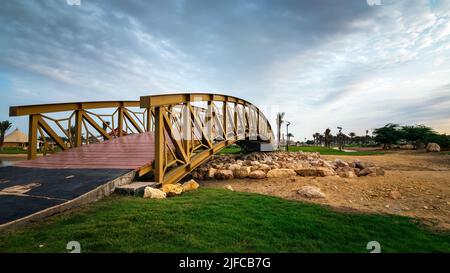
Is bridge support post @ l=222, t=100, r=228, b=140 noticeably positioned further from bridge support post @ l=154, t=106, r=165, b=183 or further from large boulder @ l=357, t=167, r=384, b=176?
large boulder @ l=357, t=167, r=384, b=176

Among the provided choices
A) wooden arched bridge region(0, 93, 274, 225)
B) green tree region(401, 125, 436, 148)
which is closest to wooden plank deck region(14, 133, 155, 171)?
wooden arched bridge region(0, 93, 274, 225)

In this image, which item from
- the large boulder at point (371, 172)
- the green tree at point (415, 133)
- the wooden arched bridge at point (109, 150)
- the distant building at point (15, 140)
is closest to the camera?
the wooden arched bridge at point (109, 150)

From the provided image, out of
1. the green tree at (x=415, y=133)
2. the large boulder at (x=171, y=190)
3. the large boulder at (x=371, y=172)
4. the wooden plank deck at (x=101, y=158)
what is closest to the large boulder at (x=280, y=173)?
the large boulder at (x=371, y=172)

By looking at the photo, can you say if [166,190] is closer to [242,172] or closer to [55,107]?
[242,172]

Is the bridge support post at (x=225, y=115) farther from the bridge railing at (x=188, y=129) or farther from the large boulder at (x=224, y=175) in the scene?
the large boulder at (x=224, y=175)

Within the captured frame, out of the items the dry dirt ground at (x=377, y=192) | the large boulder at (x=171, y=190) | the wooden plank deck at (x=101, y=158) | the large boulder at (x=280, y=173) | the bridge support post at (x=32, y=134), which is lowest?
the dry dirt ground at (x=377, y=192)

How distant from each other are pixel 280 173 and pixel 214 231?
8.17 metres

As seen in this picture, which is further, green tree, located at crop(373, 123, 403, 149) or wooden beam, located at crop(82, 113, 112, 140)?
green tree, located at crop(373, 123, 403, 149)

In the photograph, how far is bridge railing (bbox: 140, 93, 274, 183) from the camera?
7.02 meters

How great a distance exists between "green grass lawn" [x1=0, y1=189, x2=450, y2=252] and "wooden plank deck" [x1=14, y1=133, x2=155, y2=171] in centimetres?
234

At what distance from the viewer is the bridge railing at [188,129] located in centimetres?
702

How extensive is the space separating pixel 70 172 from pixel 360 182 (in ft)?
35.6

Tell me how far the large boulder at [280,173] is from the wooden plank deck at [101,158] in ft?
18.9
